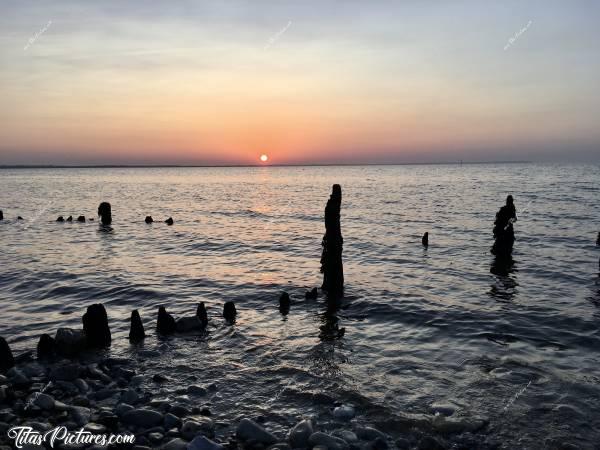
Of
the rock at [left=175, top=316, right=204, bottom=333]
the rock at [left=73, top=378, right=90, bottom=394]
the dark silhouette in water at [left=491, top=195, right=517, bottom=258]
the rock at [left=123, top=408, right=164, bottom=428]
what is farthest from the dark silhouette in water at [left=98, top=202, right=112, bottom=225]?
the rock at [left=123, top=408, right=164, bottom=428]

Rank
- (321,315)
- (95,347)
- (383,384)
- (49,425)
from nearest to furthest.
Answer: (49,425), (383,384), (95,347), (321,315)

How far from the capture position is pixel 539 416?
1027 cm

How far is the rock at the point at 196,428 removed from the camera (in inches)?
358

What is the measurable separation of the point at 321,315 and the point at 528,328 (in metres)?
7.70

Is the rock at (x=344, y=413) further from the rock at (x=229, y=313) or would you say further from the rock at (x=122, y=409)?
the rock at (x=229, y=313)

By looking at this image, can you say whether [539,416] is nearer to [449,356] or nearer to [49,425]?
[449,356]

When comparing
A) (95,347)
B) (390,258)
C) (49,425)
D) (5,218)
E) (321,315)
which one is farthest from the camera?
(5,218)


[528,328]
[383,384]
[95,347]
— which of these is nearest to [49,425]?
[95,347]

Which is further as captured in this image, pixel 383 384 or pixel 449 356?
pixel 449 356

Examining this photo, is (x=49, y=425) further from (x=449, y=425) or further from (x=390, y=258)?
(x=390, y=258)

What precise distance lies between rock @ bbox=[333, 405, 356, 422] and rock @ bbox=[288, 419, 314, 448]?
0.98 metres

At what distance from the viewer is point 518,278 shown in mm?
24641

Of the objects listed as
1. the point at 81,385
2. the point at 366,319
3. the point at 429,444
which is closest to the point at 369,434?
the point at 429,444

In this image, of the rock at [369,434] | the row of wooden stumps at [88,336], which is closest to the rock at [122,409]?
the row of wooden stumps at [88,336]
